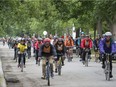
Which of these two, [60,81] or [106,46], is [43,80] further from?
[106,46]

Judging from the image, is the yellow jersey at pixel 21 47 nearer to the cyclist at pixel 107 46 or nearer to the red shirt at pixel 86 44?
the red shirt at pixel 86 44

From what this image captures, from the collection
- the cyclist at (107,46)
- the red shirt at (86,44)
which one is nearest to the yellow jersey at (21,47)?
the red shirt at (86,44)

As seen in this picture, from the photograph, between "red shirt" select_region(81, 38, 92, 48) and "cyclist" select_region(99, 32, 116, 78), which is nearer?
"cyclist" select_region(99, 32, 116, 78)

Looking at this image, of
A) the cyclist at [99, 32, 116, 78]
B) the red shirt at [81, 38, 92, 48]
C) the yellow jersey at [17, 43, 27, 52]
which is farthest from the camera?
the red shirt at [81, 38, 92, 48]

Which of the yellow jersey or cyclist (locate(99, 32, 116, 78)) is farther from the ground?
cyclist (locate(99, 32, 116, 78))

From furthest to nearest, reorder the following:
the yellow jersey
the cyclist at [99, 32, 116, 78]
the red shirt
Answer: the red shirt
the yellow jersey
the cyclist at [99, 32, 116, 78]

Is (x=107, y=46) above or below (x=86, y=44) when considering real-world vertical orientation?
above

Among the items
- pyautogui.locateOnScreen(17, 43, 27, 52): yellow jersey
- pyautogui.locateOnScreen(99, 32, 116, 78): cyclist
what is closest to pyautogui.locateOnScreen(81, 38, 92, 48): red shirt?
pyautogui.locateOnScreen(17, 43, 27, 52): yellow jersey

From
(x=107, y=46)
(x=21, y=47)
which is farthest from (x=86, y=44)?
(x=107, y=46)

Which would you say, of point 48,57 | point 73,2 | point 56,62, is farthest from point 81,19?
point 48,57

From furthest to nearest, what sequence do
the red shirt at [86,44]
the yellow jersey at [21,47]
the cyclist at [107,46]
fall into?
the red shirt at [86,44] → the yellow jersey at [21,47] → the cyclist at [107,46]

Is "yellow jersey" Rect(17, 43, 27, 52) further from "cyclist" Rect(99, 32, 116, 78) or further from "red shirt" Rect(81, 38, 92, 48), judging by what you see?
"cyclist" Rect(99, 32, 116, 78)

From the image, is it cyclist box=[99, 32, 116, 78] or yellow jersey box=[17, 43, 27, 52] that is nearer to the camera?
cyclist box=[99, 32, 116, 78]

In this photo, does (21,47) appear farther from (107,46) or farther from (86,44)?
(107,46)
